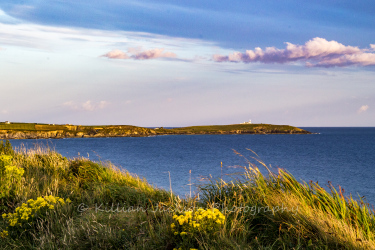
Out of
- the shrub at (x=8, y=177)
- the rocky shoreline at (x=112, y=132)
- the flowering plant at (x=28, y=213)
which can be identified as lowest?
the rocky shoreline at (x=112, y=132)

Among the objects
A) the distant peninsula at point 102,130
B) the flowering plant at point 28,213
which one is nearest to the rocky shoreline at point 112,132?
the distant peninsula at point 102,130

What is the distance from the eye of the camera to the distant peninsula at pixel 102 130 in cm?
11850

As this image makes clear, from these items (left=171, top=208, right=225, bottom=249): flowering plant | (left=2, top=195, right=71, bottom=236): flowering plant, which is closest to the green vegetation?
(left=2, top=195, right=71, bottom=236): flowering plant

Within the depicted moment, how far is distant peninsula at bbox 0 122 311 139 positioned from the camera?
11850 cm

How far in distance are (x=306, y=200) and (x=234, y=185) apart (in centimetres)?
156

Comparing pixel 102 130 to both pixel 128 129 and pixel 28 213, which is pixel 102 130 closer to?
pixel 128 129

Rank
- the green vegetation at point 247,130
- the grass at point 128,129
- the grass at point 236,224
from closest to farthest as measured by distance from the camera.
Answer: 1. the grass at point 236,224
2. the grass at point 128,129
3. the green vegetation at point 247,130

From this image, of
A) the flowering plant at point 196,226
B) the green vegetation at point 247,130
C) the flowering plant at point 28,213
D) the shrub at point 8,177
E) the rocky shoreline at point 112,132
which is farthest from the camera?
the green vegetation at point 247,130

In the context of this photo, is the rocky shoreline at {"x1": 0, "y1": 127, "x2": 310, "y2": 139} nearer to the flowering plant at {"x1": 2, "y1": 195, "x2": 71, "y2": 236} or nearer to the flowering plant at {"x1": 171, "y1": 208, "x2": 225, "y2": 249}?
the flowering plant at {"x1": 2, "y1": 195, "x2": 71, "y2": 236}

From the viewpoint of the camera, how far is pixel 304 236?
17.1 ft

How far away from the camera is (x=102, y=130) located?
142500 mm

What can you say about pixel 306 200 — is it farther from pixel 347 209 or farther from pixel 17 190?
pixel 17 190

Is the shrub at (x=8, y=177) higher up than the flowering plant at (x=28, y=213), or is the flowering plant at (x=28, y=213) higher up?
the shrub at (x=8, y=177)

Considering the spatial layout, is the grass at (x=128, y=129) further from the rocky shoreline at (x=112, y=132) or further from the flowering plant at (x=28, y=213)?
the flowering plant at (x=28, y=213)
